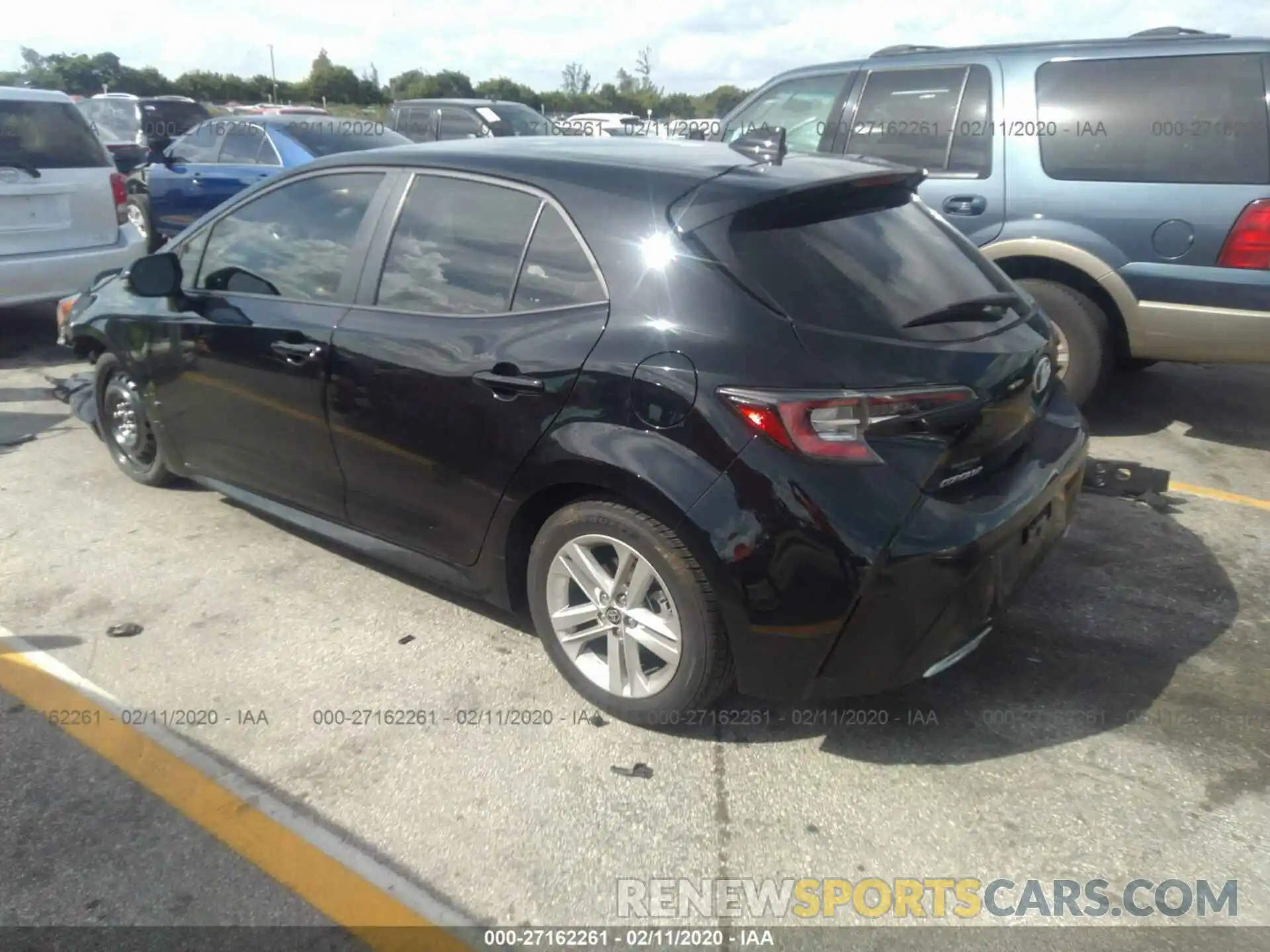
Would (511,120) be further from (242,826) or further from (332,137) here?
(242,826)

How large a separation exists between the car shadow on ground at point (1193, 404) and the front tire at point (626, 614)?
12.6 feet

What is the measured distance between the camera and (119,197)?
26.7ft

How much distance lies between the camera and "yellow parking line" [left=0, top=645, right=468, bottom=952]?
2.44m

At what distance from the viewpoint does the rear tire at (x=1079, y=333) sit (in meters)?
5.50

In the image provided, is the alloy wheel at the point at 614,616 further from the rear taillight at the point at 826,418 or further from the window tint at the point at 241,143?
the window tint at the point at 241,143

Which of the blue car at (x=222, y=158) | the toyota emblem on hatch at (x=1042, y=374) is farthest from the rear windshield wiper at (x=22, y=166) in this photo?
the toyota emblem on hatch at (x=1042, y=374)

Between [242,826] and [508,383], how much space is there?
144 centimetres

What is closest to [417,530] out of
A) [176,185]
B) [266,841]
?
[266,841]

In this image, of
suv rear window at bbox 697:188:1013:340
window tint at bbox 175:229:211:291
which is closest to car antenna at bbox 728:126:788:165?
suv rear window at bbox 697:188:1013:340

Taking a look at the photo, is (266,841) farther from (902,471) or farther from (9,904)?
(902,471)

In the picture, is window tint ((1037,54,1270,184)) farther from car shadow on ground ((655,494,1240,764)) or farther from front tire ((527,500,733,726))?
front tire ((527,500,733,726))

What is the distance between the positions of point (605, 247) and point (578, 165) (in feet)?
1.16

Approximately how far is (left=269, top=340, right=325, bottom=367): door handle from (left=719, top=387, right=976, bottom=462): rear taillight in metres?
1.74

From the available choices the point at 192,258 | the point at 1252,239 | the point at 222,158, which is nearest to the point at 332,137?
the point at 222,158
